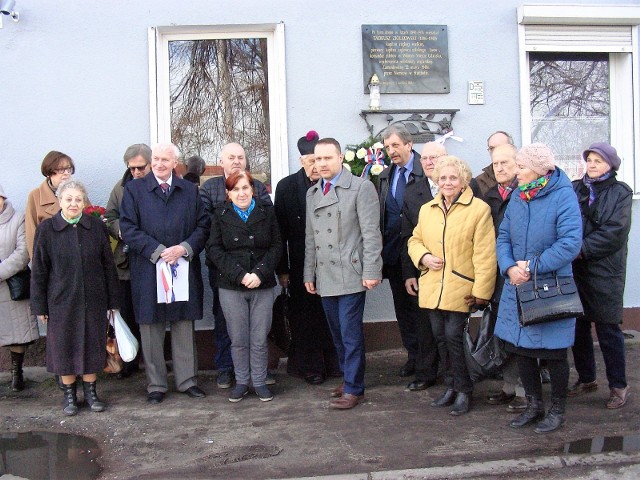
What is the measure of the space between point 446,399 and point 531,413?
67 cm

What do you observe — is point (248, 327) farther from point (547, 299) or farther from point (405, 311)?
point (547, 299)

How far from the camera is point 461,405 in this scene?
194 inches

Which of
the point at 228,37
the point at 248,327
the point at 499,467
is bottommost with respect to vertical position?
the point at 499,467

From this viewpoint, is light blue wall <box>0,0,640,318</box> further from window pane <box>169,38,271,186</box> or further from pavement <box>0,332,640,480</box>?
pavement <box>0,332,640,480</box>

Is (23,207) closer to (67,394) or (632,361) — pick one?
(67,394)

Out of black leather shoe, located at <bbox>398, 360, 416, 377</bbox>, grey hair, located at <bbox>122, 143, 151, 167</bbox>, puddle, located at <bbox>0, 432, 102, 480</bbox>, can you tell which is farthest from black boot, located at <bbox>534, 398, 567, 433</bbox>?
grey hair, located at <bbox>122, 143, 151, 167</bbox>

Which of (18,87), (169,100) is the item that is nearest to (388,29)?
(169,100)

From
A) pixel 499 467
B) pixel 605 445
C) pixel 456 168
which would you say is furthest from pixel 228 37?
pixel 605 445

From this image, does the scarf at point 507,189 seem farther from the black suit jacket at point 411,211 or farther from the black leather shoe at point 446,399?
the black leather shoe at point 446,399

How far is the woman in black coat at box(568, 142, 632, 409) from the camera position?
4695 millimetres

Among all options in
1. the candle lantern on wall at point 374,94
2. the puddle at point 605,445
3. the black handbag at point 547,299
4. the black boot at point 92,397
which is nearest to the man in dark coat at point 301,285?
the candle lantern on wall at point 374,94

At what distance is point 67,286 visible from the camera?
5.07 meters

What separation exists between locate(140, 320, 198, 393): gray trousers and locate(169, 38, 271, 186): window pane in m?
1.93

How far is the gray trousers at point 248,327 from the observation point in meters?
5.25
